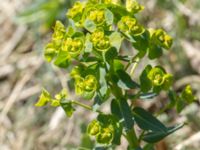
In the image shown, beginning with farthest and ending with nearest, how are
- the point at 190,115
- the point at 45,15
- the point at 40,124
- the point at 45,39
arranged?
1. the point at 45,39
2. the point at 45,15
3. the point at 40,124
4. the point at 190,115

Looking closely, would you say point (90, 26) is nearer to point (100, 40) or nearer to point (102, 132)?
point (100, 40)

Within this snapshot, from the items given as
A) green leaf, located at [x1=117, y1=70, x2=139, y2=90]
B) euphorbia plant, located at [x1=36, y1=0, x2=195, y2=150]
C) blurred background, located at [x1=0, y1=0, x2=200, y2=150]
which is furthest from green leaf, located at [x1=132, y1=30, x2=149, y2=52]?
blurred background, located at [x1=0, y1=0, x2=200, y2=150]

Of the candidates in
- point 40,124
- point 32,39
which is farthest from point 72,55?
point 32,39

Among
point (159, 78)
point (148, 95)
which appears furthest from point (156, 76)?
point (148, 95)

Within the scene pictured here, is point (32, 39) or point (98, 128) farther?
point (32, 39)

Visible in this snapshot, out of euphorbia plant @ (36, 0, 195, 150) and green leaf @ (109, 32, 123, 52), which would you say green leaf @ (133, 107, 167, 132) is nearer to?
euphorbia plant @ (36, 0, 195, 150)

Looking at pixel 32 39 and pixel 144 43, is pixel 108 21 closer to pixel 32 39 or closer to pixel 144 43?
pixel 144 43

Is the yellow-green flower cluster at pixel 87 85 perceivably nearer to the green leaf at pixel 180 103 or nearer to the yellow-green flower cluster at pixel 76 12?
the yellow-green flower cluster at pixel 76 12
